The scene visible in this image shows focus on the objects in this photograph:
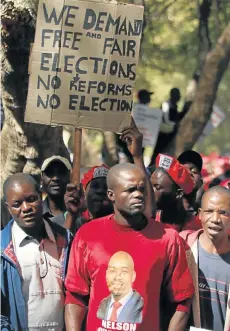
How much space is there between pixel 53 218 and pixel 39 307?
115 centimetres

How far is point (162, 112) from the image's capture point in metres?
13.8

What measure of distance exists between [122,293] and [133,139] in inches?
69.4

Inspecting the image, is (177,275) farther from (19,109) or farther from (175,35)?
(175,35)

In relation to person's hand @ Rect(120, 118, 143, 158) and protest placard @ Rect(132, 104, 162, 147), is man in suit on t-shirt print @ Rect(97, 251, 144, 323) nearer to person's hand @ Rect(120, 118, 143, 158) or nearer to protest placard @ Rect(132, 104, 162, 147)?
person's hand @ Rect(120, 118, 143, 158)

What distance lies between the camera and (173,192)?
769 cm

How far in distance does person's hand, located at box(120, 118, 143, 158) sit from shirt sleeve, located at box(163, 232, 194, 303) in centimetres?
146

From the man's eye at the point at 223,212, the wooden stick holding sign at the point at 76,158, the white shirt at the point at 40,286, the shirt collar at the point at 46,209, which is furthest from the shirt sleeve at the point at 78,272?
the wooden stick holding sign at the point at 76,158

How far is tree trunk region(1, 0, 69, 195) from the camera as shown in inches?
353

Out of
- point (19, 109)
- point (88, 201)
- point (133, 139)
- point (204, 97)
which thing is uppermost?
point (204, 97)

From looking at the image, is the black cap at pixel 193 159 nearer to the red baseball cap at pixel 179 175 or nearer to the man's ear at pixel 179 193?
the red baseball cap at pixel 179 175

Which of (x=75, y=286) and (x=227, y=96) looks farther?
(x=227, y=96)

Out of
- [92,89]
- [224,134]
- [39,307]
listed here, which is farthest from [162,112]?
[224,134]

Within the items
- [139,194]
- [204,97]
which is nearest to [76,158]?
[139,194]

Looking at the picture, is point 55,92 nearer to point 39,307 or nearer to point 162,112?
point 39,307
